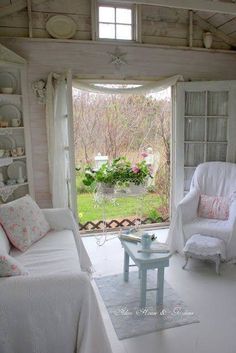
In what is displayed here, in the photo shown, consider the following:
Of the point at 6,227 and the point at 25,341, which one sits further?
the point at 6,227

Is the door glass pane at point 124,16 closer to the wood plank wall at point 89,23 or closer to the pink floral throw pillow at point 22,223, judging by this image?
the wood plank wall at point 89,23

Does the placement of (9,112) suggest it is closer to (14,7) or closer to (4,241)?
(14,7)

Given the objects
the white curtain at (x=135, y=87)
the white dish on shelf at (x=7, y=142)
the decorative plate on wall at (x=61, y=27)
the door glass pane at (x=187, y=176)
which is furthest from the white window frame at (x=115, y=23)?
the door glass pane at (x=187, y=176)

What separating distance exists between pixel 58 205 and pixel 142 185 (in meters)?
1.00

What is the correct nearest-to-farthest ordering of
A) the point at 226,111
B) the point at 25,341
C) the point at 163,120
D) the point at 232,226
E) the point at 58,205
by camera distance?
1. the point at 25,341
2. the point at 232,226
3. the point at 58,205
4. the point at 226,111
5. the point at 163,120

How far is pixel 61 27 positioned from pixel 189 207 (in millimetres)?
2419

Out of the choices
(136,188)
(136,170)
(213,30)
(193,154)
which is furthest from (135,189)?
(213,30)

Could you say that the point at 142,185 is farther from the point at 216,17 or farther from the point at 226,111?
the point at 216,17

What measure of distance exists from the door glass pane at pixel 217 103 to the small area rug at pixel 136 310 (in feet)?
7.30

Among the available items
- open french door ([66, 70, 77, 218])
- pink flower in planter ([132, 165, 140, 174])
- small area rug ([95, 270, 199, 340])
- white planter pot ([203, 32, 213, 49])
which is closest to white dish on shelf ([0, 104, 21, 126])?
open french door ([66, 70, 77, 218])

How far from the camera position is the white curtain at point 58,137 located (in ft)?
10.9

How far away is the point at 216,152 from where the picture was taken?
12.5 feet

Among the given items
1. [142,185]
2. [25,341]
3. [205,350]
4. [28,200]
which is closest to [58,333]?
[25,341]

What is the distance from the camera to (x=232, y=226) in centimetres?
286
